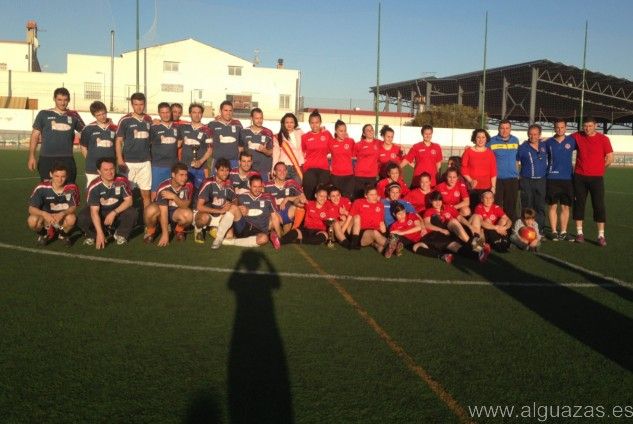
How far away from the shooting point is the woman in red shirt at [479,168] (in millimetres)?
8625

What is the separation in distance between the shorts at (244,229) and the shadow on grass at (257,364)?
2286 millimetres

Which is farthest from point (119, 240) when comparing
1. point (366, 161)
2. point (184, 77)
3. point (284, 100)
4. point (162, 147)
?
point (184, 77)

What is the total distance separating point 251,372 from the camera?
3607mm

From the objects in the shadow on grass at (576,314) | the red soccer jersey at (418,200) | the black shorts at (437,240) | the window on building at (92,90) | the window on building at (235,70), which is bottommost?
the shadow on grass at (576,314)

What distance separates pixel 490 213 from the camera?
8.14 metres

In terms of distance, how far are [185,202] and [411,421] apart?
5663 mm

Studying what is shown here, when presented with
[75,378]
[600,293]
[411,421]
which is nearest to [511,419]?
[411,421]

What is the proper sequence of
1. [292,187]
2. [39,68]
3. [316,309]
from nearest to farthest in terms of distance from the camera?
[316,309] → [292,187] → [39,68]

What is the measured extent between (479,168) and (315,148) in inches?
101

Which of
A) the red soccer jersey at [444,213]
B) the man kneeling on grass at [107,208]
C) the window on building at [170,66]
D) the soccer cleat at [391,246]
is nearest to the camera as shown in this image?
the soccer cleat at [391,246]

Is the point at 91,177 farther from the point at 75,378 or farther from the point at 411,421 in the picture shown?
the point at 411,421

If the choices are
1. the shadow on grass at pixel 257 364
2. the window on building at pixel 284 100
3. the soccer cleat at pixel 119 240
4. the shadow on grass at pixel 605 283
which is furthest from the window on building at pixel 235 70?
the shadow on grass at pixel 257 364

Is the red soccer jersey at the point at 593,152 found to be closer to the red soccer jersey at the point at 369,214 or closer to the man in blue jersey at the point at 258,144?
the red soccer jersey at the point at 369,214

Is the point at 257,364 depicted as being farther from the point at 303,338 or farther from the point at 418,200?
the point at 418,200
